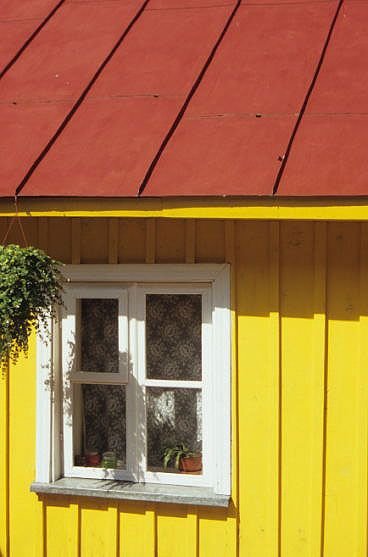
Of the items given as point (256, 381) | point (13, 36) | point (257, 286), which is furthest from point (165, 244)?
point (13, 36)

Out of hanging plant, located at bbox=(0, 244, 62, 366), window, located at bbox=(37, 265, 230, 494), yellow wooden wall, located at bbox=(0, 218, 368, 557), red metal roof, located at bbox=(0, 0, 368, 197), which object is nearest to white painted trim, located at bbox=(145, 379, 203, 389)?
window, located at bbox=(37, 265, 230, 494)

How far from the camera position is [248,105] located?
Answer: 595 cm

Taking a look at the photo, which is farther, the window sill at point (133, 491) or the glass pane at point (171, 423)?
the glass pane at point (171, 423)

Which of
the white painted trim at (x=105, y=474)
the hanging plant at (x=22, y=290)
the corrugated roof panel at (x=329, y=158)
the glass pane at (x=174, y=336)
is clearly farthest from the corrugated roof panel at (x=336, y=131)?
the white painted trim at (x=105, y=474)

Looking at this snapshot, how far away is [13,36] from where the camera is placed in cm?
734

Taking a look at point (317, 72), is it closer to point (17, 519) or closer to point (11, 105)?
point (11, 105)

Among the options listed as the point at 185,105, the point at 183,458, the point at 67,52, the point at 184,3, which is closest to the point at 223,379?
the point at 183,458

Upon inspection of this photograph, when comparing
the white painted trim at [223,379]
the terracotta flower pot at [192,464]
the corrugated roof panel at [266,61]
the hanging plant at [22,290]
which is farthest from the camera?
the terracotta flower pot at [192,464]

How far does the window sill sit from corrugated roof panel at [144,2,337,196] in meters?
1.93

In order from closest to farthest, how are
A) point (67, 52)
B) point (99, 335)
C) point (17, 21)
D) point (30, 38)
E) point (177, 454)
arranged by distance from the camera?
point (177, 454) < point (99, 335) < point (67, 52) < point (30, 38) < point (17, 21)

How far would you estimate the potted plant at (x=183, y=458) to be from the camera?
6090mm

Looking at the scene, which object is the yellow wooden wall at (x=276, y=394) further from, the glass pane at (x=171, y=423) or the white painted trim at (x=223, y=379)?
the glass pane at (x=171, y=423)

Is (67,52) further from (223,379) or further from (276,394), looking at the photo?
(276,394)

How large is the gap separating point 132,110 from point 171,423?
2.05m
